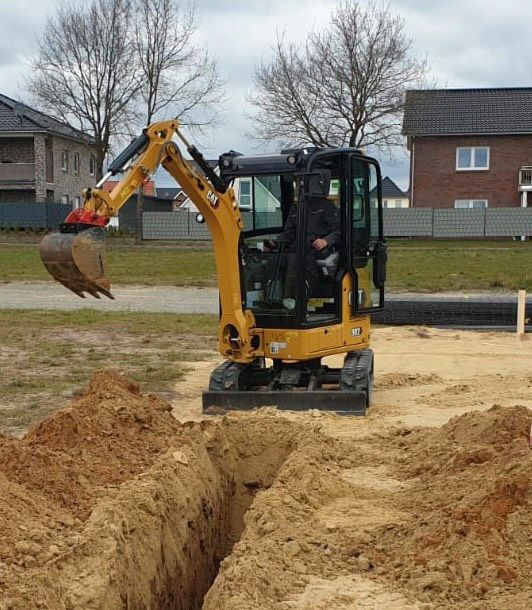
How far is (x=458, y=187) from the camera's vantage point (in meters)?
43.3

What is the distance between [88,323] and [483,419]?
930 centimetres

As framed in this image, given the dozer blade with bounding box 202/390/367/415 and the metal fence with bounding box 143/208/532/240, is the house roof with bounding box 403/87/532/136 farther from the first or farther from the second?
the dozer blade with bounding box 202/390/367/415

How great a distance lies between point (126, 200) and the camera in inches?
306

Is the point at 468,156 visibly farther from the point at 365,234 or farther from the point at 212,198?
the point at 212,198

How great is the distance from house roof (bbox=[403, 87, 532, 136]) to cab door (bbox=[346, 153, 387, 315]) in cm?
3449

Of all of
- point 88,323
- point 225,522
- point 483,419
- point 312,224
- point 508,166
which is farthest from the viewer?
point 508,166

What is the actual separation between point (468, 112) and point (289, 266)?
3769 cm

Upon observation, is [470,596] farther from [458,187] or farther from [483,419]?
[458,187]

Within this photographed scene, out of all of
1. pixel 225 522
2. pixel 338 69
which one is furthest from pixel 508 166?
pixel 225 522

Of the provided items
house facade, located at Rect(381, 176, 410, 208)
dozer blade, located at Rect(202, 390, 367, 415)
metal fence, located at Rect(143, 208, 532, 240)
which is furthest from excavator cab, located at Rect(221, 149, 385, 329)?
house facade, located at Rect(381, 176, 410, 208)

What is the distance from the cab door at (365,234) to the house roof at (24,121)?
3831cm

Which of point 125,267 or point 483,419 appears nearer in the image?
point 483,419

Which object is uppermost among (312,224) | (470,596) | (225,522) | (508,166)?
(508,166)

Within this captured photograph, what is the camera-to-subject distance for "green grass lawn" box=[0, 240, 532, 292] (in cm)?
2212
